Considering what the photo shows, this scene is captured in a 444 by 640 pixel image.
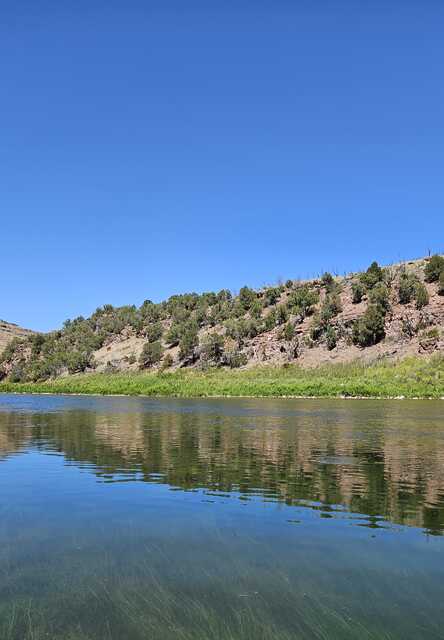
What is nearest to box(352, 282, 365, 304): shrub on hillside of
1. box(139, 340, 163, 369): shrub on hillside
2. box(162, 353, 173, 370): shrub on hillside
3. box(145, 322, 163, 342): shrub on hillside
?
box(162, 353, 173, 370): shrub on hillside

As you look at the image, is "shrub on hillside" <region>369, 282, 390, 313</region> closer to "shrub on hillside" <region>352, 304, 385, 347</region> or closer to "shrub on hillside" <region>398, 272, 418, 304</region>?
"shrub on hillside" <region>398, 272, 418, 304</region>

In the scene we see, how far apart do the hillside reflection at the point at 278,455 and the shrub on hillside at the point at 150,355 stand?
63317 millimetres

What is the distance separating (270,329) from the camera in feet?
327

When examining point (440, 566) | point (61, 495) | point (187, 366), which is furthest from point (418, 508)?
point (187, 366)

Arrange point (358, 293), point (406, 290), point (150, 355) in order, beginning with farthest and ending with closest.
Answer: point (150, 355)
point (358, 293)
point (406, 290)

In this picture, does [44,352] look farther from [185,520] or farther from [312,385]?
[185,520]

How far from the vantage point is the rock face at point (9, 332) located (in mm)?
165300

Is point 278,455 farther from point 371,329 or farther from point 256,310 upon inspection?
point 256,310

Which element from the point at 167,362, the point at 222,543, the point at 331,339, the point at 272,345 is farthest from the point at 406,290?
the point at 222,543

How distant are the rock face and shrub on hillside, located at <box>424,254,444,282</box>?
11328 centimetres

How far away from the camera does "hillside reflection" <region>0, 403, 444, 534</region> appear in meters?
15.0

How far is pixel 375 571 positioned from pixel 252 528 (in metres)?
3.15

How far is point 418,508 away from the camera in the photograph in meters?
13.7

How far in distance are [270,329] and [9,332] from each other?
108 metres
